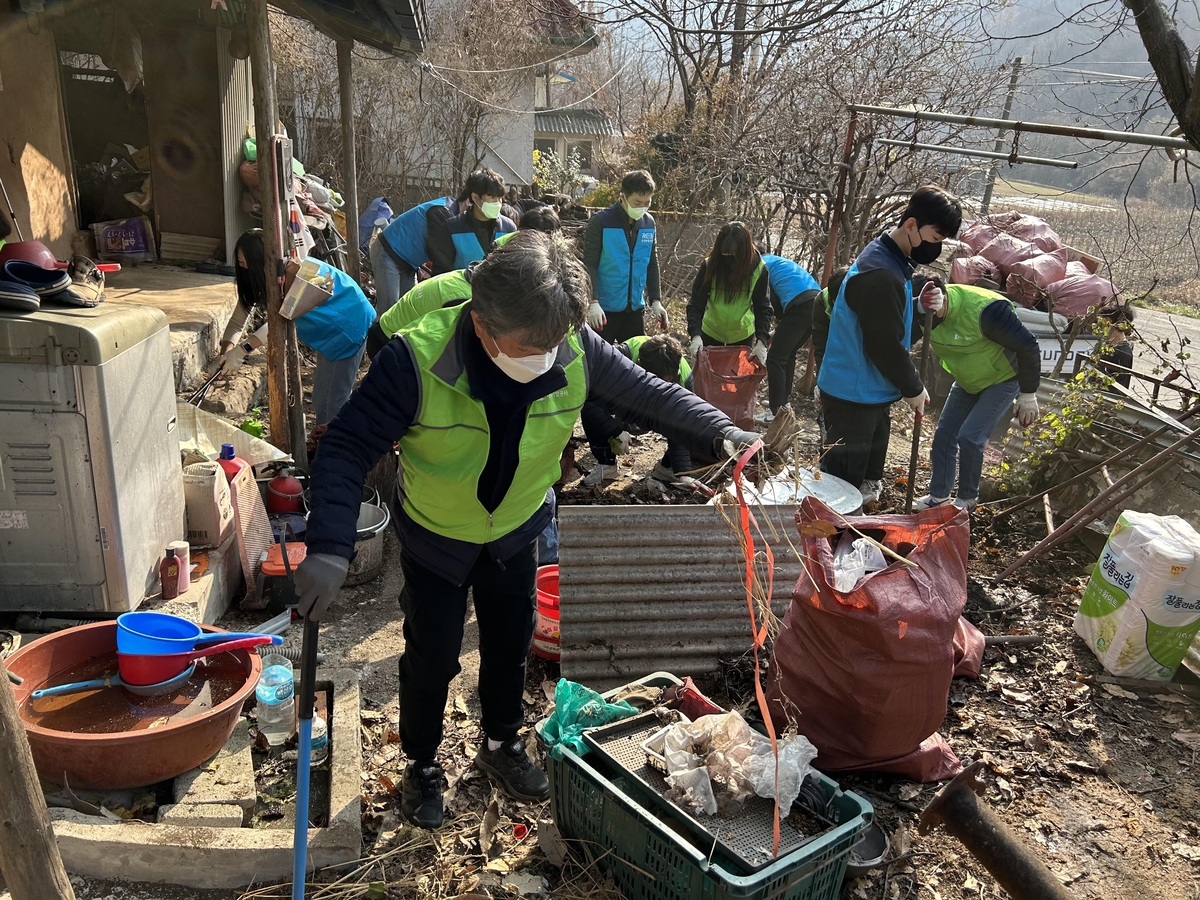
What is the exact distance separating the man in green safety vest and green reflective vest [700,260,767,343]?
6.01 feet

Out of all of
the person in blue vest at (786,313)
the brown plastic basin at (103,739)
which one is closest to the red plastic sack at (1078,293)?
the person in blue vest at (786,313)

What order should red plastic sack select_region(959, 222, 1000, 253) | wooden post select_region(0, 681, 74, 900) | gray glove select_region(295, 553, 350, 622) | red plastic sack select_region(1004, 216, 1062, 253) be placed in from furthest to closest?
1. red plastic sack select_region(959, 222, 1000, 253)
2. red plastic sack select_region(1004, 216, 1062, 253)
3. gray glove select_region(295, 553, 350, 622)
4. wooden post select_region(0, 681, 74, 900)

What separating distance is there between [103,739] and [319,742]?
745mm

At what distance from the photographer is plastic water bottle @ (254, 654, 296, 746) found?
3.10m

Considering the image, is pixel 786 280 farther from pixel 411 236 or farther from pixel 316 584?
pixel 316 584

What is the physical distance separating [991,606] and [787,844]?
279cm

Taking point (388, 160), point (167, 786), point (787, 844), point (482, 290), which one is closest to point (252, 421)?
point (167, 786)

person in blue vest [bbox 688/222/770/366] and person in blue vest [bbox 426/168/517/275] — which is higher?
person in blue vest [bbox 426/168/517/275]

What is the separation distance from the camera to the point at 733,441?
8.55 ft

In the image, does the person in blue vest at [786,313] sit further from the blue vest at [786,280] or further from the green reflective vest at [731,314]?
the green reflective vest at [731,314]

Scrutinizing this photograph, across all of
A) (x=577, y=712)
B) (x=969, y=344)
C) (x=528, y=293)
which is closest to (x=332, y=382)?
(x=577, y=712)

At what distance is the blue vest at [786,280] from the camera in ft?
23.5

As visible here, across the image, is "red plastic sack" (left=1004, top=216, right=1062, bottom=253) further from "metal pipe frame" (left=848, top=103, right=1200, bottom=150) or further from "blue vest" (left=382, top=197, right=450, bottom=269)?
"blue vest" (left=382, top=197, right=450, bottom=269)

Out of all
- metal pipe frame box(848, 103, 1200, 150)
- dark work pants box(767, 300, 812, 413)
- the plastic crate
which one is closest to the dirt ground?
the plastic crate
